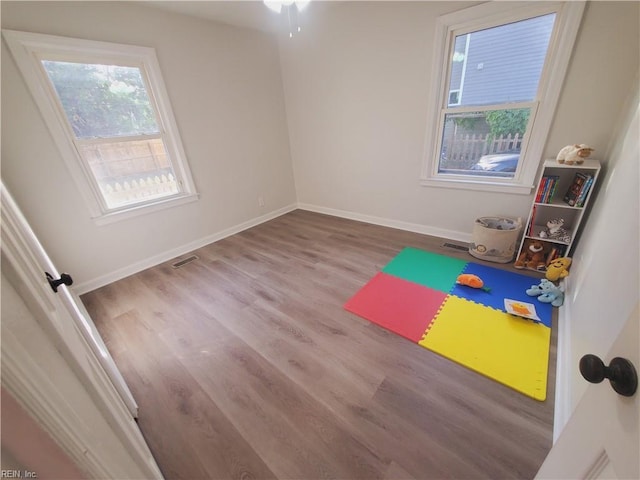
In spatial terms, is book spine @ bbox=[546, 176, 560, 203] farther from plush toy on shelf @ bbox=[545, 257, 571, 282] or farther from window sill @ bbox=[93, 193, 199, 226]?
window sill @ bbox=[93, 193, 199, 226]

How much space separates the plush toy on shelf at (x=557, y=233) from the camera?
2107 mm

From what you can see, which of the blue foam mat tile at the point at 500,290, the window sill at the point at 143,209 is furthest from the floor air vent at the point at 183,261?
the blue foam mat tile at the point at 500,290

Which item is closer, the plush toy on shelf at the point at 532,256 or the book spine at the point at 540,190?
the book spine at the point at 540,190

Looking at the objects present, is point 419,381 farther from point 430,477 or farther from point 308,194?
point 308,194

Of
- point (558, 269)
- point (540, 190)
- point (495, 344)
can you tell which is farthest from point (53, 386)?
point (540, 190)

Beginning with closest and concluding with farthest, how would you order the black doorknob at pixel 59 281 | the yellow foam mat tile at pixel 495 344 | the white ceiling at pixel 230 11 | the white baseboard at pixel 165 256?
the black doorknob at pixel 59 281 < the yellow foam mat tile at pixel 495 344 < the white ceiling at pixel 230 11 < the white baseboard at pixel 165 256

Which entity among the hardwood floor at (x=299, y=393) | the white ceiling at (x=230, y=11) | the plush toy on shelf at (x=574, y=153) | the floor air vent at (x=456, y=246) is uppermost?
the white ceiling at (x=230, y=11)

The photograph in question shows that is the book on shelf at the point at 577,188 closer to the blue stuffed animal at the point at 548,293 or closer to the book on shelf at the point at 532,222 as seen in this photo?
the book on shelf at the point at 532,222

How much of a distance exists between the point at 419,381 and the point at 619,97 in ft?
8.20

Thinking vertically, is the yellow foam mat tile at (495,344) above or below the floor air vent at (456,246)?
below

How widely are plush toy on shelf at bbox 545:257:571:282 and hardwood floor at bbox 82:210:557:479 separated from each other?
0.90m

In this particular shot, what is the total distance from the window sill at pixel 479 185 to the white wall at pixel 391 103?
2.6 inches

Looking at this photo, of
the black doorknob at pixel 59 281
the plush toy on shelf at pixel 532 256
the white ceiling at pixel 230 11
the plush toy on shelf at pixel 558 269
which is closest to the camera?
the black doorknob at pixel 59 281

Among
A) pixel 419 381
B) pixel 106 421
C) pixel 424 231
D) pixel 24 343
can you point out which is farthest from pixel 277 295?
pixel 424 231
